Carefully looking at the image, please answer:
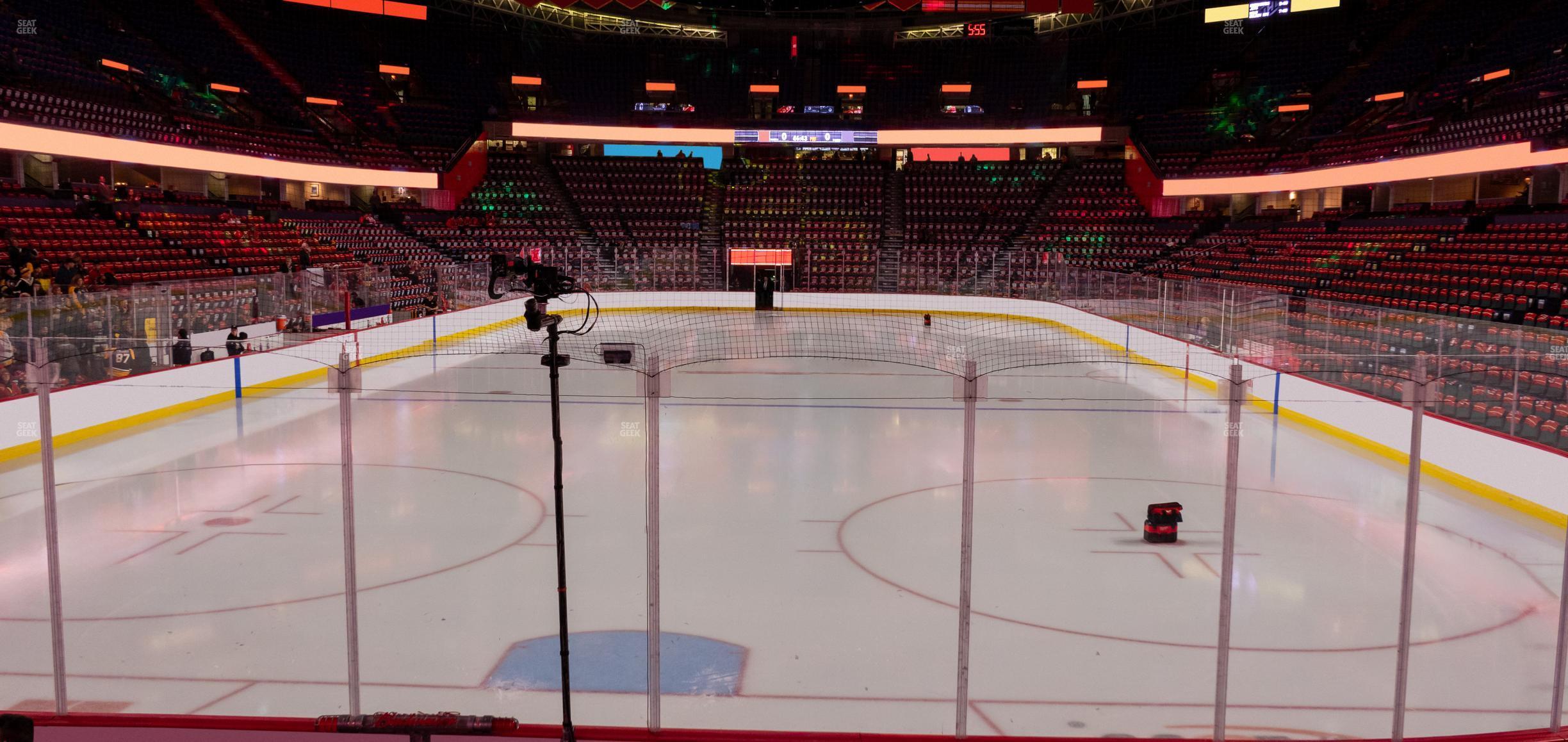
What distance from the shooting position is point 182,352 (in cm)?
1182

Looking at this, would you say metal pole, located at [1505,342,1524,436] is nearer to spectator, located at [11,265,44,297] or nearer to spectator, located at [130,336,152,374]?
spectator, located at [130,336,152,374]

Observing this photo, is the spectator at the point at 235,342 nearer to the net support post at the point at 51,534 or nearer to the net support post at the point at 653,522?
the net support post at the point at 51,534

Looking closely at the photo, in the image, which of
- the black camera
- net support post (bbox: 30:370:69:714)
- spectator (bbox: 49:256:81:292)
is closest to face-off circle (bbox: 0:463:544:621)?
net support post (bbox: 30:370:69:714)

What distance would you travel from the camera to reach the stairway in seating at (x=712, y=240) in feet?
91.8

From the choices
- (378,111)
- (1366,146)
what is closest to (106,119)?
(378,111)

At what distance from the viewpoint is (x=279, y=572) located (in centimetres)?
644

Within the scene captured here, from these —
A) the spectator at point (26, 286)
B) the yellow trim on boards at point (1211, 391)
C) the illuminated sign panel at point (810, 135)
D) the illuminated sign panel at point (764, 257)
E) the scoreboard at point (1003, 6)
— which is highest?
the scoreboard at point (1003, 6)

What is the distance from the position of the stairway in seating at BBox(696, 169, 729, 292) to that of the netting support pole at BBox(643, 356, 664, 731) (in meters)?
24.1

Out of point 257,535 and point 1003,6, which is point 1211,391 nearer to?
point 257,535

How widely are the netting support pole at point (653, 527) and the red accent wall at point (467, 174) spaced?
34071 mm

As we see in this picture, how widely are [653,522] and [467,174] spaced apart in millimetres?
35271

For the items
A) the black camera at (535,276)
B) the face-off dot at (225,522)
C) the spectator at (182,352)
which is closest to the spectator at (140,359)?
the spectator at (182,352)

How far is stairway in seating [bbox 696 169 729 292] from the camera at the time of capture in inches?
1102

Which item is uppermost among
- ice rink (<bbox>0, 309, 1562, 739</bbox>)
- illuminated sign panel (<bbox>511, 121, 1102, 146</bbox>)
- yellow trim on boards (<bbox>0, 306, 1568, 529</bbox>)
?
illuminated sign panel (<bbox>511, 121, 1102, 146</bbox>)
